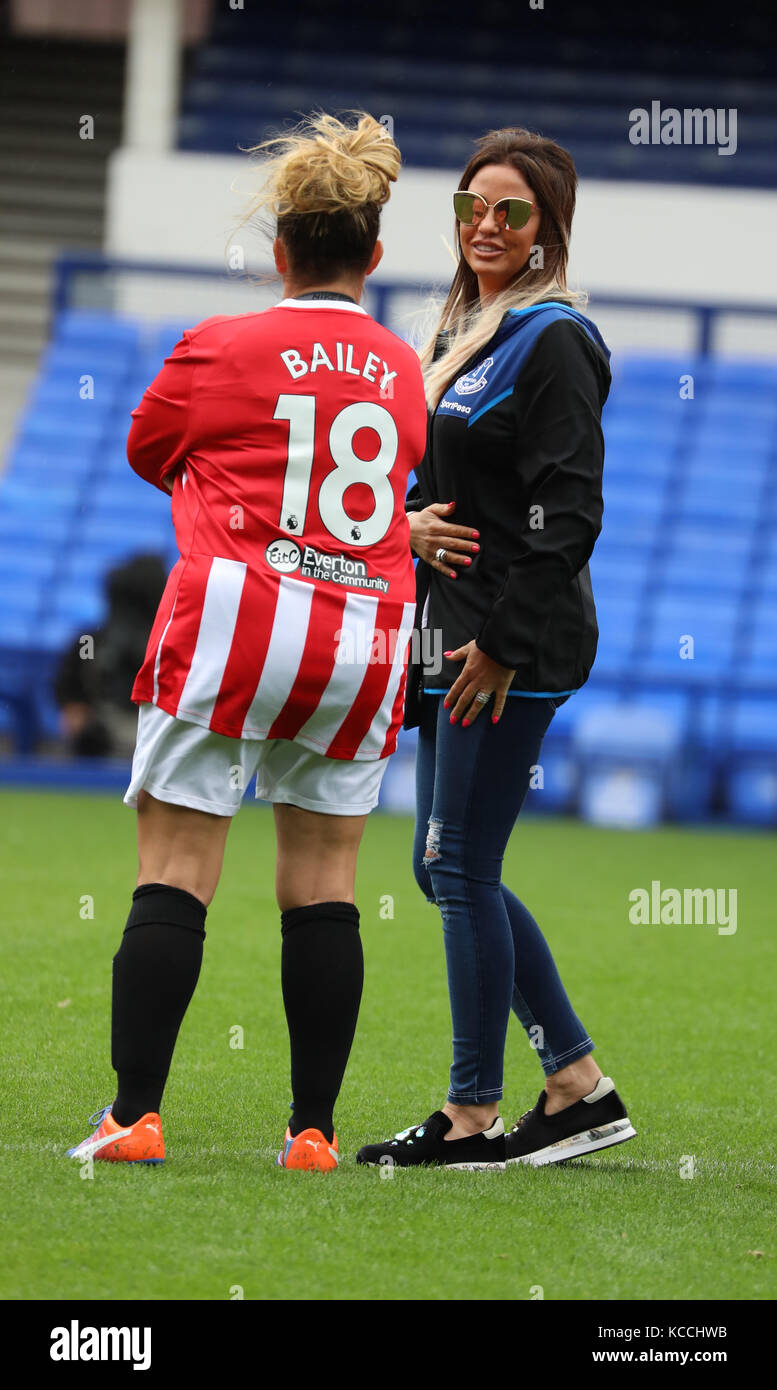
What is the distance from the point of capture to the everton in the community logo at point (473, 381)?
2699 mm

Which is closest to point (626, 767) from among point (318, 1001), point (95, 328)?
point (95, 328)

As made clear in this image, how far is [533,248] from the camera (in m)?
2.80

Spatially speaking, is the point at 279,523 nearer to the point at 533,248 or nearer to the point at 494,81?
the point at 533,248

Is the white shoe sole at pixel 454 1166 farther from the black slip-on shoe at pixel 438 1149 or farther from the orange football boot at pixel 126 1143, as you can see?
the orange football boot at pixel 126 1143

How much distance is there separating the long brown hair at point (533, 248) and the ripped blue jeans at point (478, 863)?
60cm

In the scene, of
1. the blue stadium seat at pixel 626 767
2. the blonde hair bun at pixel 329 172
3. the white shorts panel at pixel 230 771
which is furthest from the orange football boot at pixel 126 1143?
the blue stadium seat at pixel 626 767

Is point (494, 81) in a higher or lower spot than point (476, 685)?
higher

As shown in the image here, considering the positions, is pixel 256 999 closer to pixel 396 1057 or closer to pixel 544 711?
pixel 396 1057

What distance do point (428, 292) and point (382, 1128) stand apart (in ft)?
15.6

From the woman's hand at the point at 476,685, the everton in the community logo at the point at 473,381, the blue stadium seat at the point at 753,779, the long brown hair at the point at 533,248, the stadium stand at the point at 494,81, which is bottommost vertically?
the blue stadium seat at the point at 753,779

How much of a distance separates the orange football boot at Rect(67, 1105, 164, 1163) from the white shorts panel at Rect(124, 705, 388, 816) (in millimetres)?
482
